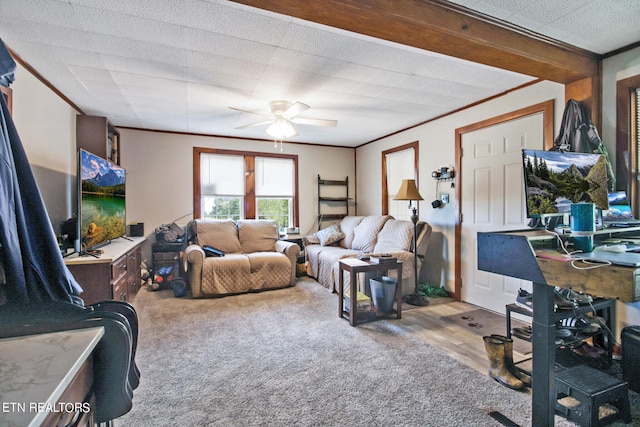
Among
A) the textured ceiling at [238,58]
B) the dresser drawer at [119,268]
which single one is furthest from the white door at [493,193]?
the dresser drawer at [119,268]

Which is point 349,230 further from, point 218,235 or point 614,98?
point 614,98

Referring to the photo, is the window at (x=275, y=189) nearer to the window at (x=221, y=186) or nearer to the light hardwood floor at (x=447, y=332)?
the window at (x=221, y=186)

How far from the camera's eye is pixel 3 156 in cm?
91

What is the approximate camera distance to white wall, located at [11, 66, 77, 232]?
2.54 m

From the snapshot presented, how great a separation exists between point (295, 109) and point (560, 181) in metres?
2.34

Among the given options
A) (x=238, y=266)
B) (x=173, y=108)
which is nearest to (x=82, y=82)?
(x=173, y=108)

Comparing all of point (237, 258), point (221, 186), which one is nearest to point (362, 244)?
point (237, 258)

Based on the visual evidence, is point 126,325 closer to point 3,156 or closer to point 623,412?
point 3,156

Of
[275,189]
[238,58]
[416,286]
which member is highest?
[238,58]

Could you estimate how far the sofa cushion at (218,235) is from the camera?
464cm

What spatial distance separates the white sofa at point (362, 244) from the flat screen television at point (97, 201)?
2.65 meters

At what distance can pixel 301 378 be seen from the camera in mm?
2133

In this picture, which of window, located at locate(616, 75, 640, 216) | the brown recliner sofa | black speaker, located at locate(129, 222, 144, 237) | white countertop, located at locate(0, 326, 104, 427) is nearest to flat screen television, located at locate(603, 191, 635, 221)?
window, located at locate(616, 75, 640, 216)

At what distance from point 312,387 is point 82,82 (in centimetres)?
339
